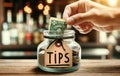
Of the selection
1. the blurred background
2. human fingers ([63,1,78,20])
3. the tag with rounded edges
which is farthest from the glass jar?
the blurred background

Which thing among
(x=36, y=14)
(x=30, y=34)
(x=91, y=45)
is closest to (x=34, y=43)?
(x=30, y=34)

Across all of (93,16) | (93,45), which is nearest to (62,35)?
(93,16)

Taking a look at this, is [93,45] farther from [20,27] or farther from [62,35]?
[62,35]

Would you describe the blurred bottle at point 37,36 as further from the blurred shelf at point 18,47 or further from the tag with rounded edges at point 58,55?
the tag with rounded edges at point 58,55

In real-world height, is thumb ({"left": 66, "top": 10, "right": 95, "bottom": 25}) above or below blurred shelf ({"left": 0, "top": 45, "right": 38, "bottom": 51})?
above

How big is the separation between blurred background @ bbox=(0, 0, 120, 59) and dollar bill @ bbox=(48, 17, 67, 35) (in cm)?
249

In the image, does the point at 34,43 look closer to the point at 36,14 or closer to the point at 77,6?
the point at 36,14

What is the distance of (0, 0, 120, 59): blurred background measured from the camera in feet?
12.3

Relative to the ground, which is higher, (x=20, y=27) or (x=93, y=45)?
(x=20, y=27)

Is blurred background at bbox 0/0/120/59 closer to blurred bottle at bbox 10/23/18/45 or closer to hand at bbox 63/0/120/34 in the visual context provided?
blurred bottle at bbox 10/23/18/45

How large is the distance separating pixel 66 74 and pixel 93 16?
28cm

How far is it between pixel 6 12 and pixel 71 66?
2.76m

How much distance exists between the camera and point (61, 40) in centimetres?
123

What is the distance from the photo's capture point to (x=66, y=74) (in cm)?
120
